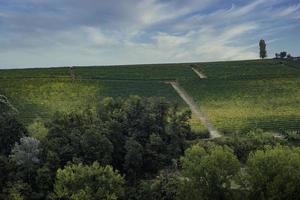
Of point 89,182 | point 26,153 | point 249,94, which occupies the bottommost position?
point 89,182

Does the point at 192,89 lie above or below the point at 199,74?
below

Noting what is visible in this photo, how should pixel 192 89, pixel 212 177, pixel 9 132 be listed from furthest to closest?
pixel 192 89, pixel 9 132, pixel 212 177

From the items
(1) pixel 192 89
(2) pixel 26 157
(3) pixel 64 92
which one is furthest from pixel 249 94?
(2) pixel 26 157

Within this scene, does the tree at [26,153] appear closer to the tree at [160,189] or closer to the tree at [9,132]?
the tree at [9,132]

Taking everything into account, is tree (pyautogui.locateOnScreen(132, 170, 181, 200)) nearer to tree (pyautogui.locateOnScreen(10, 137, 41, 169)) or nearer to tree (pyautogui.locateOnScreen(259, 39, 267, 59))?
tree (pyautogui.locateOnScreen(10, 137, 41, 169))

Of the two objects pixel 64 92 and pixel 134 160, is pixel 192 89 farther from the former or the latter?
pixel 134 160

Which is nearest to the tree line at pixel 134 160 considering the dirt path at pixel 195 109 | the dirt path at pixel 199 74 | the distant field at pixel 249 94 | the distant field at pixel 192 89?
the dirt path at pixel 195 109

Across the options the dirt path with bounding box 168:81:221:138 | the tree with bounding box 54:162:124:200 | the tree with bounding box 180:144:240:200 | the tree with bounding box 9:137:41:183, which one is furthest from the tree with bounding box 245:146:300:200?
the dirt path with bounding box 168:81:221:138
